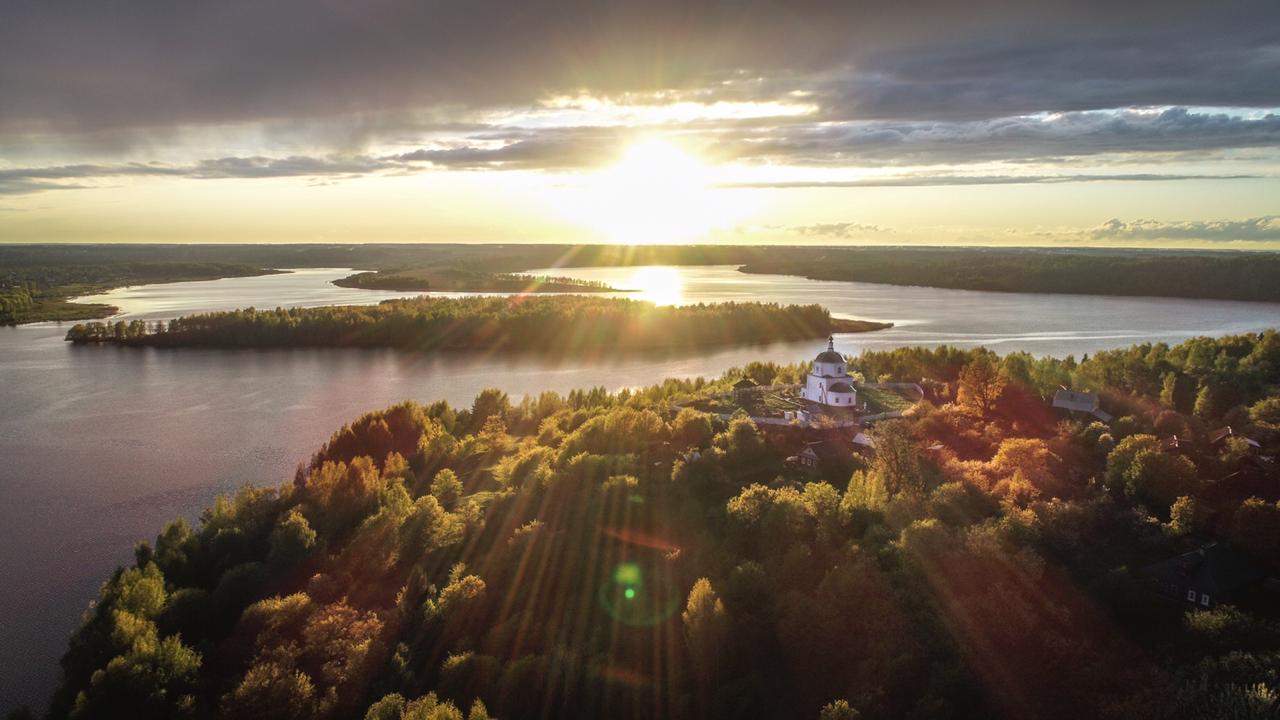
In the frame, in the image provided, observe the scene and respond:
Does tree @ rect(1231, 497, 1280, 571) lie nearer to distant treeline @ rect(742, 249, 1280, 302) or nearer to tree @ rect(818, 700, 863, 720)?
tree @ rect(818, 700, 863, 720)

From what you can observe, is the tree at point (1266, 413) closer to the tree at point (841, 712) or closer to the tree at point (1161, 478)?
the tree at point (1161, 478)

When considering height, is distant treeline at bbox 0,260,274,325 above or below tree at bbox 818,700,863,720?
above

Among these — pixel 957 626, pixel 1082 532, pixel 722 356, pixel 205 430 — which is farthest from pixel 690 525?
pixel 722 356

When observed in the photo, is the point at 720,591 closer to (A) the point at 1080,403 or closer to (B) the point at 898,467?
(B) the point at 898,467

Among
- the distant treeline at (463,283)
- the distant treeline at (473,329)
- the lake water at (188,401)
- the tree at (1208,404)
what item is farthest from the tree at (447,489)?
the distant treeline at (463,283)

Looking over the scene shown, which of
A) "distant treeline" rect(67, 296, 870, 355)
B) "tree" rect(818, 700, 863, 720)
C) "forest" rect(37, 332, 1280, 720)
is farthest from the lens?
"distant treeline" rect(67, 296, 870, 355)

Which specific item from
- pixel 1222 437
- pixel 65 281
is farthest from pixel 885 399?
pixel 65 281

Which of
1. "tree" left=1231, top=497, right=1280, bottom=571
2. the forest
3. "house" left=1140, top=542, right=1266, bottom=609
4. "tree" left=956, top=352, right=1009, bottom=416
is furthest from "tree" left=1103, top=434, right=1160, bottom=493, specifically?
"tree" left=956, top=352, right=1009, bottom=416
